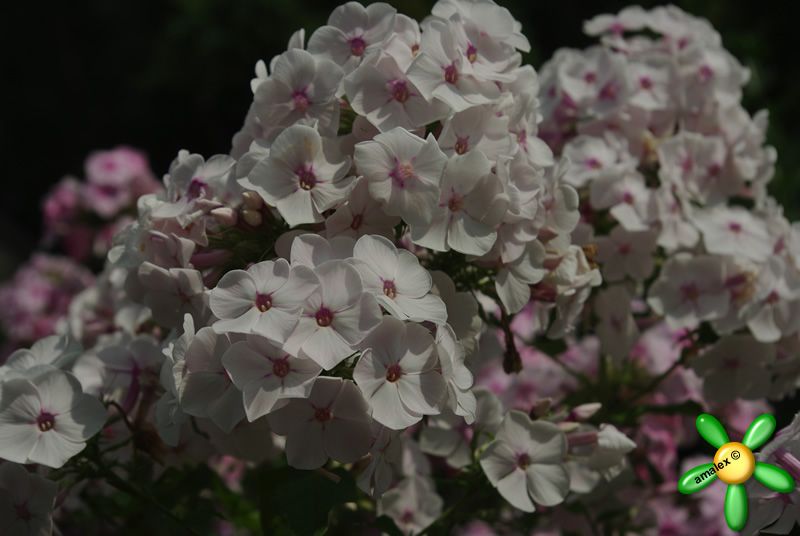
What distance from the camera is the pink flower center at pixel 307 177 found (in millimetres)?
1145

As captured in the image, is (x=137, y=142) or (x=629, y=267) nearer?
(x=629, y=267)

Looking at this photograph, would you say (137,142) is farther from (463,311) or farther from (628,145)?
(463,311)

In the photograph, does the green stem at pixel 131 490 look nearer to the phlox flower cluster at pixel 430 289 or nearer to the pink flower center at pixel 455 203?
the phlox flower cluster at pixel 430 289

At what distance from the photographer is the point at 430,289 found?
1120 mm

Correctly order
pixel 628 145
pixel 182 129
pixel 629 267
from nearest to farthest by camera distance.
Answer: pixel 629 267, pixel 628 145, pixel 182 129

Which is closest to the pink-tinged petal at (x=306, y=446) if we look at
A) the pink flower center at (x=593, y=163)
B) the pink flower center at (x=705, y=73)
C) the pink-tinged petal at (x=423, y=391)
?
the pink-tinged petal at (x=423, y=391)

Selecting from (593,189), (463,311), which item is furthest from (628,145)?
(463,311)

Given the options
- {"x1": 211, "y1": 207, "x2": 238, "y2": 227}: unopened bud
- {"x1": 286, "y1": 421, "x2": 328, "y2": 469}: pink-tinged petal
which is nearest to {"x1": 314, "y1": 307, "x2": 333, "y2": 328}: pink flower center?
{"x1": 286, "y1": 421, "x2": 328, "y2": 469}: pink-tinged petal

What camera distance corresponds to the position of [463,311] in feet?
3.86

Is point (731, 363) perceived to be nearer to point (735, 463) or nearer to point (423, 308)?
point (735, 463)

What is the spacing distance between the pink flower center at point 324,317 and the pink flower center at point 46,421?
37 centimetres

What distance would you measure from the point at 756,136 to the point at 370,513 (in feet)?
2.93

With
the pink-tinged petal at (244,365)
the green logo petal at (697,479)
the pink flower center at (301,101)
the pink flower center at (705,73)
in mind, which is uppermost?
the pink flower center at (301,101)

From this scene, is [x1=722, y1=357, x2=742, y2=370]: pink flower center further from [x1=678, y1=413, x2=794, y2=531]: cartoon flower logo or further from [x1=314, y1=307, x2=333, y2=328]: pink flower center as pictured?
[x1=314, y1=307, x2=333, y2=328]: pink flower center
